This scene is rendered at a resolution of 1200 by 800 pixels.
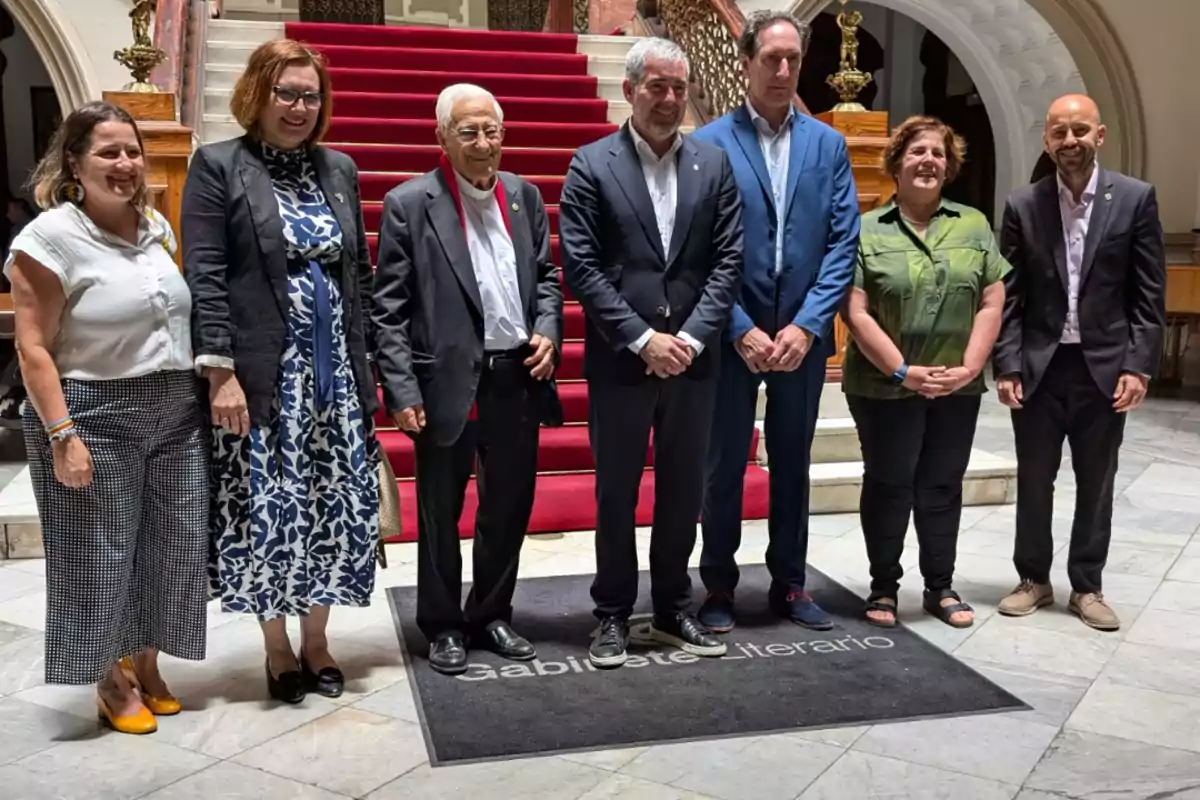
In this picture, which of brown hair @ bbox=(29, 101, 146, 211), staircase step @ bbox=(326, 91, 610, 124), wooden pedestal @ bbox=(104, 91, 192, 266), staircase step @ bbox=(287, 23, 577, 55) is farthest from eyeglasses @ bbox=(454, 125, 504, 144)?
staircase step @ bbox=(287, 23, 577, 55)

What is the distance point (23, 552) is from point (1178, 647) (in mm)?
4033

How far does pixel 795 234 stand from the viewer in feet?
11.5

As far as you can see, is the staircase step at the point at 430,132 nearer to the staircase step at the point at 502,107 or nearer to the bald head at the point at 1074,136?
the staircase step at the point at 502,107

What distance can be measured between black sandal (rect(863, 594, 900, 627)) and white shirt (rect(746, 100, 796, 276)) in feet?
3.68

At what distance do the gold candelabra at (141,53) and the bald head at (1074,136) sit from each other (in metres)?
3.67

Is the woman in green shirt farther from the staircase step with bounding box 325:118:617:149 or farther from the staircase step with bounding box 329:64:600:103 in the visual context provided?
the staircase step with bounding box 329:64:600:103

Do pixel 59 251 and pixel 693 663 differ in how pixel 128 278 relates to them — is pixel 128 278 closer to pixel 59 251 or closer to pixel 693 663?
pixel 59 251

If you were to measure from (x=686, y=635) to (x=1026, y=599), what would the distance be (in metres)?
1.18

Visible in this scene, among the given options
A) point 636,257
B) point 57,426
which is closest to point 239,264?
point 57,426

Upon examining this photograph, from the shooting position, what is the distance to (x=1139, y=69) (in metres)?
9.50

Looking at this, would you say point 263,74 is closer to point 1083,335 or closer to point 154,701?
point 154,701

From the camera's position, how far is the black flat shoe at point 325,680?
126 inches

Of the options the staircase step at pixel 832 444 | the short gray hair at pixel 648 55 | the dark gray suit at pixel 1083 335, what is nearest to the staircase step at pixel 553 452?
the staircase step at pixel 832 444

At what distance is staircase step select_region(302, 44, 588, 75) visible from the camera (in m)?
7.86
